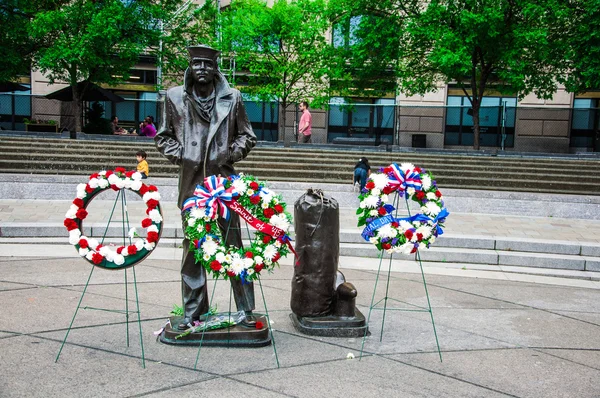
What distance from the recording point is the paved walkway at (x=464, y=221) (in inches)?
475

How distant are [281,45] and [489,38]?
9.94 m

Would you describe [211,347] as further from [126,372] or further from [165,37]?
[165,37]

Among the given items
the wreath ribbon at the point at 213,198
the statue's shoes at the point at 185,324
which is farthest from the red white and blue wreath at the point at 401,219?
the statue's shoes at the point at 185,324

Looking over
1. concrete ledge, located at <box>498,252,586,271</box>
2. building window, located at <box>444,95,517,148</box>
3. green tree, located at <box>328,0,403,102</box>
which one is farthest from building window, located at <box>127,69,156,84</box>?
concrete ledge, located at <box>498,252,586,271</box>

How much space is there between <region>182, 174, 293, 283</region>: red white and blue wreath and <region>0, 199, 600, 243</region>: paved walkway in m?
6.40

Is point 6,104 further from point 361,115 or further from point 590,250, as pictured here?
point 590,250

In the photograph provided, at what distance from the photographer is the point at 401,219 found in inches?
233

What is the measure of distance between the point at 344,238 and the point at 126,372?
673 cm

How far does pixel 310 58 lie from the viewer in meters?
28.5

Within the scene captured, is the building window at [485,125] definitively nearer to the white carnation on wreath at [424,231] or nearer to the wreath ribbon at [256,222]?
the white carnation on wreath at [424,231]

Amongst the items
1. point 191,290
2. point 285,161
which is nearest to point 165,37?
point 285,161

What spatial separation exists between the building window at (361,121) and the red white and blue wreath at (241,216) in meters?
19.6

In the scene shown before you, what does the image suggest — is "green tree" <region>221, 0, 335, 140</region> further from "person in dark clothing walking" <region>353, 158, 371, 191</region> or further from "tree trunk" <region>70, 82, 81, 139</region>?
"person in dark clothing walking" <region>353, 158, 371, 191</region>

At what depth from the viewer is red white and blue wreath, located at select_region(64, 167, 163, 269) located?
538 cm
